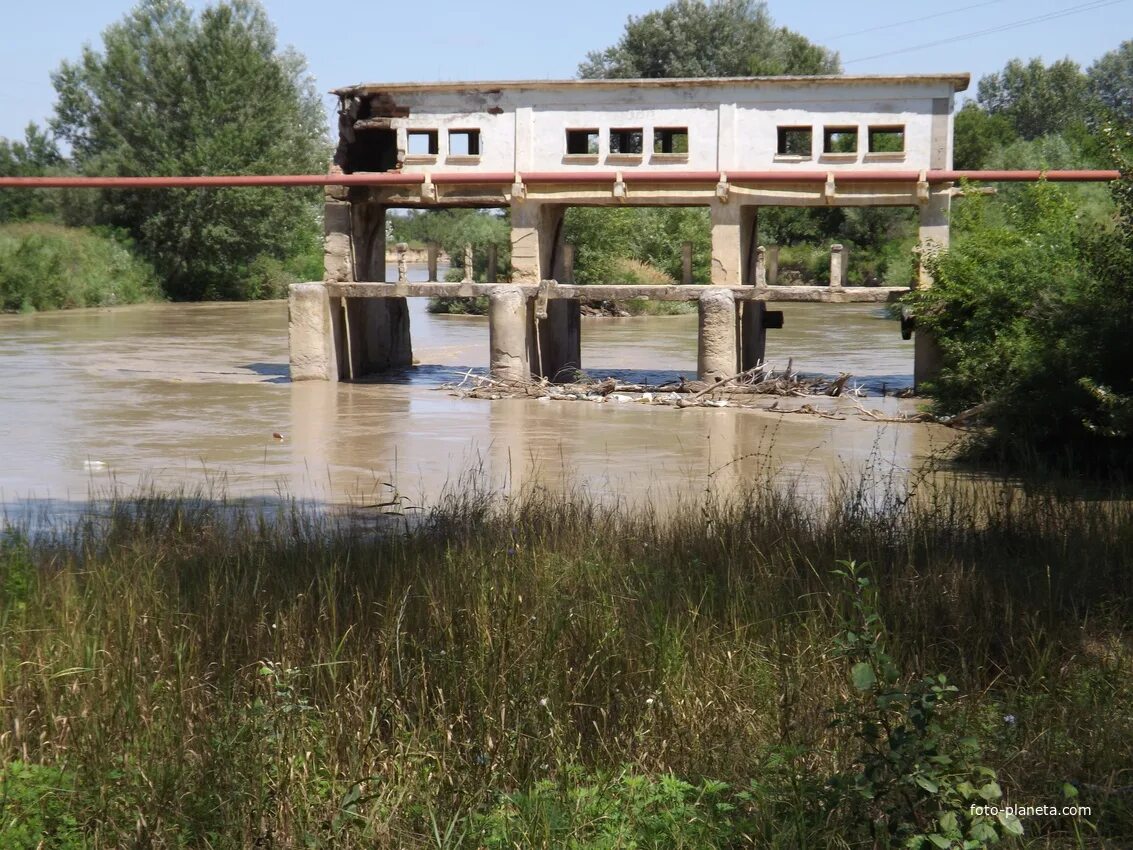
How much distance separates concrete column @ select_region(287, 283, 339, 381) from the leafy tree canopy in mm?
61222

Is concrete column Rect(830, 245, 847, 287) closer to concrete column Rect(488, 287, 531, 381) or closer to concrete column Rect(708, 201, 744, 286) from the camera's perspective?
concrete column Rect(708, 201, 744, 286)

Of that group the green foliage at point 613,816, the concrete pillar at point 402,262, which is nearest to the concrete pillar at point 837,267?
the concrete pillar at point 402,262

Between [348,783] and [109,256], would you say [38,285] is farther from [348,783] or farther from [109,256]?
[348,783]

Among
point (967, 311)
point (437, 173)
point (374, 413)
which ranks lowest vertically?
point (374, 413)

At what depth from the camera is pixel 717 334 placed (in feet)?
79.6

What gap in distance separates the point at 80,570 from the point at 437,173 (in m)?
18.6

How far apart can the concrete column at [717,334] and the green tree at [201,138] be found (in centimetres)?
3536

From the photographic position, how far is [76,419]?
69.5 feet

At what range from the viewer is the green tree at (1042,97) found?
108 meters

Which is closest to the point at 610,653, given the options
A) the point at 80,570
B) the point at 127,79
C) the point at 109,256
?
the point at 80,570

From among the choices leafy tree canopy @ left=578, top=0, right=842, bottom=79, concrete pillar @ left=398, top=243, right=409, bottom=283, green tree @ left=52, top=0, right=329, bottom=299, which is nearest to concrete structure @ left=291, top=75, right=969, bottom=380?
concrete pillar @ left=398, top=243, right=409, bottom=283

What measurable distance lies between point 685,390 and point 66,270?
34778mm

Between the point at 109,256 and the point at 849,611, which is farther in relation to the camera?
the point at 109,256

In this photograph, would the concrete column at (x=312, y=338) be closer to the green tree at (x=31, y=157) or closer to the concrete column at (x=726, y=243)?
the concrete column at (x=726, y=243)
